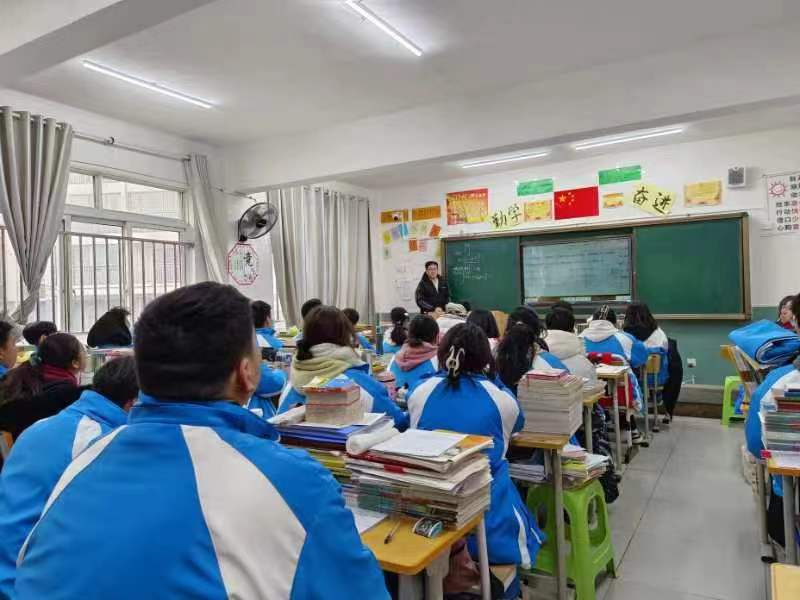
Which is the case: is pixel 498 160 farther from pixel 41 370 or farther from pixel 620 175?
pixel 41 370

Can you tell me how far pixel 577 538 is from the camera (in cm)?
245

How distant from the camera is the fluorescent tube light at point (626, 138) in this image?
6168 millimetres

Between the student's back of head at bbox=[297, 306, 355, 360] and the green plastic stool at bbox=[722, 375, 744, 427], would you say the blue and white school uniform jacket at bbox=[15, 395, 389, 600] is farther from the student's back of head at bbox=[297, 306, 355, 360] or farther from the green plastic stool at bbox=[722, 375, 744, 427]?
the green plastic stool at bbox=[722, 375, 744, 427]

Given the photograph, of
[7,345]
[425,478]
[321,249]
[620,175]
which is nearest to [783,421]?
[425,478]

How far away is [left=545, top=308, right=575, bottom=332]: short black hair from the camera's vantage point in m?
3.97

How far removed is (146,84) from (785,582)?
504 centimetres

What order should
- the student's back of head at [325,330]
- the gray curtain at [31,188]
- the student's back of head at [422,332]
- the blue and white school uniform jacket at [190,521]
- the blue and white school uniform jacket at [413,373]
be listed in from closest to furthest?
the blue and white school uniform jacket at [190,521], the student's back of head at [325,330], the student's back of head at [422,332], the blue and white school uniform jacket at [413,373], the gray curtain at [31,188]

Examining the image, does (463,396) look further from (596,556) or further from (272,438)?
(272,438)

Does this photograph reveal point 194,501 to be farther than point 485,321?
No

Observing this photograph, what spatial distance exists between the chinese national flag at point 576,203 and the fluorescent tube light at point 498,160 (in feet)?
2.23

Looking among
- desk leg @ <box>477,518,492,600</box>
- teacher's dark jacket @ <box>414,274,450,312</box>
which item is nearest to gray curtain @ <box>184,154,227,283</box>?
teacher's dark jacket @ <box>414,274,450,312</box>

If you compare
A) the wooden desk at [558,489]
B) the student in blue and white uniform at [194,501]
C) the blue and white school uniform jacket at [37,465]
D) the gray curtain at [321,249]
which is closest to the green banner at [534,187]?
the gray curtain at [321,249]

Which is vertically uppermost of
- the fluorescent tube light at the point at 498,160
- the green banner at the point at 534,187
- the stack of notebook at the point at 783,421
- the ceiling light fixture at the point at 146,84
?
the ceiling light fixture at the point at 146,84

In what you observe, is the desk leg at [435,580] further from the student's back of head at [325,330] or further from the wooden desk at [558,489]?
the student's back of head at [325,330]
